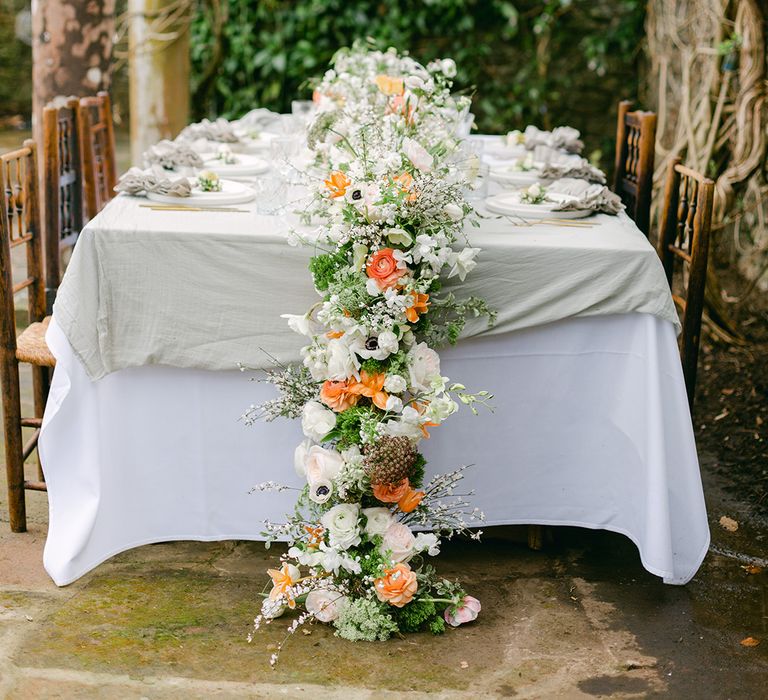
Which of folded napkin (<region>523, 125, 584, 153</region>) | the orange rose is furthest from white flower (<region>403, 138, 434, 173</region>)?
folded napkin (<region>523, 125, 584, 153</region>)

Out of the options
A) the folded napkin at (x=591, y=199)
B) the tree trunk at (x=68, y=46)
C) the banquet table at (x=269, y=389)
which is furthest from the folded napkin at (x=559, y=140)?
the tree trunk at (x=68, y=46)

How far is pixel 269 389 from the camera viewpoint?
2895 millimetres

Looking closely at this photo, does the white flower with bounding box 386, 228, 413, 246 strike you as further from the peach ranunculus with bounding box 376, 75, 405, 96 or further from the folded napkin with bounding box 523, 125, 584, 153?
the folded napkin with bounding box 523, 125, 584, 153

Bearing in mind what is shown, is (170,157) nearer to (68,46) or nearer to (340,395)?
(340,395)

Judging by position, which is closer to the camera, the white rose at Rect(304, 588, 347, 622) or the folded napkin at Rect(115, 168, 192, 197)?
the white rose at Rect(304, 588, 347, 622)

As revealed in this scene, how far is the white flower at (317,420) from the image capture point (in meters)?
2.62

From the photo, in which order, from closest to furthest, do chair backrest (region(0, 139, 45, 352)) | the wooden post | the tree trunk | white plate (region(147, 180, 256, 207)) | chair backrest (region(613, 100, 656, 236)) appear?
chair backrest (region(0, 139, 45, 352)), white plate (region(147, 180, 256, 207)), chair backrest (region(613, 100, 656, 236)), the tree trunk, the wooden post

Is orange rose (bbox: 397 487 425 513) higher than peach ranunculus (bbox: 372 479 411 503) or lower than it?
lower

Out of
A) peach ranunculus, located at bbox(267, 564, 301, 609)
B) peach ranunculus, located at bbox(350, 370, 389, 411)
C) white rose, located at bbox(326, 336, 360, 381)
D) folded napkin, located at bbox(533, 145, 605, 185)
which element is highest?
folded napkin, located at bbox(533, 145, 605, 185)

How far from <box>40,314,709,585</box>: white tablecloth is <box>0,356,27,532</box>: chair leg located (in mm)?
278

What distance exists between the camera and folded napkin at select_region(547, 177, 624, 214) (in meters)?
3.16

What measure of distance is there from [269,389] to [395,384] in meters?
0.48

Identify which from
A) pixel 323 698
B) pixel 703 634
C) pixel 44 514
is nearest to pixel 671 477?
pixel 703 634

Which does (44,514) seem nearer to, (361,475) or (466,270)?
(361,475)
